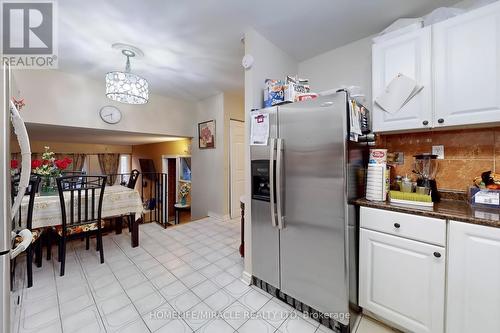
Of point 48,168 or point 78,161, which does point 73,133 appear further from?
point 78,161

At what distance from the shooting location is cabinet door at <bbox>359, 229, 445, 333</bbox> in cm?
120

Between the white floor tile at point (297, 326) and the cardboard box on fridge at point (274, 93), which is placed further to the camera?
the cardboard box on fridge at point (274, 93)

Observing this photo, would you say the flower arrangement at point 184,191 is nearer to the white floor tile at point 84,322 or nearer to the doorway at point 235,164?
the doorway at point 235,164

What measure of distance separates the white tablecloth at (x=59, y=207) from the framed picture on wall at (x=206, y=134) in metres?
1.79

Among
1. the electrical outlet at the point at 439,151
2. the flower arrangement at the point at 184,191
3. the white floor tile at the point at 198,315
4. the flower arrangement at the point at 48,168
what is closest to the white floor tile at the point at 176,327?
the white floor tile at the point at 198,315

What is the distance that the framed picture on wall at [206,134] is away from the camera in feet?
13.2

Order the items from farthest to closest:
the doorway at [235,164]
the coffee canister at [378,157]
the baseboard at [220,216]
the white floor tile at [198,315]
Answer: the doorway at [235,164], the baseboard at [220,216], the coffee canister at [378,157], the white floor tile at [198,315]

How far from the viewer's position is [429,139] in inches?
67.1

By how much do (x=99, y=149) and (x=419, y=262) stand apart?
872cm

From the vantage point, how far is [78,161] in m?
6.67

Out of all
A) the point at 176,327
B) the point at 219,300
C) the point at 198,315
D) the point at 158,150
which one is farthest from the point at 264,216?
the point at 158,150

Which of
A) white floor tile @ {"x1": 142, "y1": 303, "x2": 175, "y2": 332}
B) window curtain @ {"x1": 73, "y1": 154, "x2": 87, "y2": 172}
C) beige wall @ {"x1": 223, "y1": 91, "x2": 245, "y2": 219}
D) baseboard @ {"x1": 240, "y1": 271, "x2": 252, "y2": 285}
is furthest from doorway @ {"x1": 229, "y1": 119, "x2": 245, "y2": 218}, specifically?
window curtain @ {"x1": 73, "y1": 154, "x2": 87, "y2": 172}

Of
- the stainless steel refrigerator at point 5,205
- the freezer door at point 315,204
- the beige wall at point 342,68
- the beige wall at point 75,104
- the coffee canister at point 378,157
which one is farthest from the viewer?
the beige wall at point 75,104

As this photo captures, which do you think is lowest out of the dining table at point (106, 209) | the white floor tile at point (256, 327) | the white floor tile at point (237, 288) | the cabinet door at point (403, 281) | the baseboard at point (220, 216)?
the white floor tile at point (256, 327)
